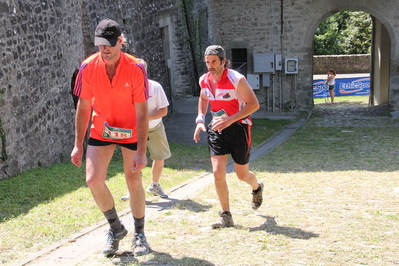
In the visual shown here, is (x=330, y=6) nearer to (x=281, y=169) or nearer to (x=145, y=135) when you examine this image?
(x=281, y=169)

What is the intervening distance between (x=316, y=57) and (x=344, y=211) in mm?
28656

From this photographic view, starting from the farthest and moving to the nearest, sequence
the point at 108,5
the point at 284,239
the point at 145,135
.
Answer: the point at 108,5
the point at 284,239
the point at 145,135

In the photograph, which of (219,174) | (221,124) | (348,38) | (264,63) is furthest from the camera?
(348,38)

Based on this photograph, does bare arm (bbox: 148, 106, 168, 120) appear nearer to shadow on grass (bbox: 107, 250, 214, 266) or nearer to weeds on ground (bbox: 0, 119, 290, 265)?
weeds on ground (bbox: 0, 119, 290, 265)

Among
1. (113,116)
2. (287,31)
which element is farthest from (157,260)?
(287,31)

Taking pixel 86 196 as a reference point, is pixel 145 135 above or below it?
above

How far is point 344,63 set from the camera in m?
33.4

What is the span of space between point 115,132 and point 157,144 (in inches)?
95.4

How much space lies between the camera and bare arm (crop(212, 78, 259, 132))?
5.13 m

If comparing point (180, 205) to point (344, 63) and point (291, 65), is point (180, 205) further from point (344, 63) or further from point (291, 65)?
point (344, 63)

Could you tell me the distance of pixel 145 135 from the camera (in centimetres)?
432

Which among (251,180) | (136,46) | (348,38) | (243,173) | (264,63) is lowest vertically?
(251,180)

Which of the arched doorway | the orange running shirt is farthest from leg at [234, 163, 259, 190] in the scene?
the arched doorway

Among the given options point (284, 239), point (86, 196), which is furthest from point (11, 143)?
point (284, 239)
